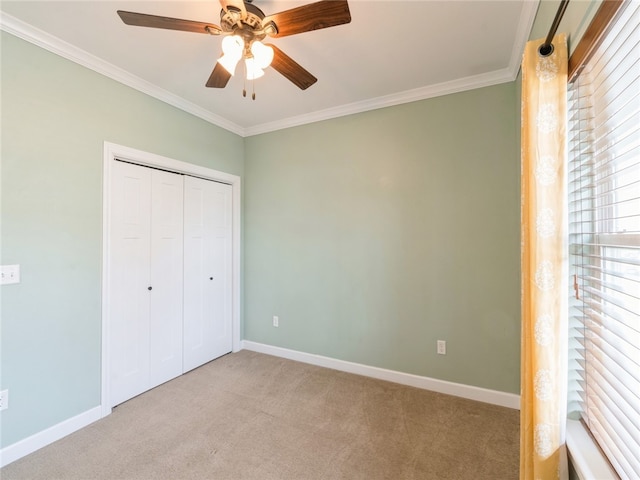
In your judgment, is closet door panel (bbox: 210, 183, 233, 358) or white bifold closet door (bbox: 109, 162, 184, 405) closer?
white bifold closet door (bbox: 109, 162, 184, 405)

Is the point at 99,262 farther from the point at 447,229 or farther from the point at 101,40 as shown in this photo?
the point at 447,229

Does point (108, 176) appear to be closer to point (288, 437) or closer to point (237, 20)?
point (237, 20)

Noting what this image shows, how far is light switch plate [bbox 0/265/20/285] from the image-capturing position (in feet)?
5.57

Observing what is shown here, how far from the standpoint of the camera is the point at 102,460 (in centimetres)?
173

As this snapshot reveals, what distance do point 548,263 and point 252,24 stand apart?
1720 mm

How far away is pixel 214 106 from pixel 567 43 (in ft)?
9.08

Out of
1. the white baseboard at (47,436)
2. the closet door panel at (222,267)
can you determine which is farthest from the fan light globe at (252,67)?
the white baseboard at (47,436)

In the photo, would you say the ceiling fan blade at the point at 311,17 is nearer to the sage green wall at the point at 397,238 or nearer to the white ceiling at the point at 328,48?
the white ceiling at the point at 328,48

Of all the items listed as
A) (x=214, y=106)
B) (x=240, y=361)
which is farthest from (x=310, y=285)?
(x=214, y=106)

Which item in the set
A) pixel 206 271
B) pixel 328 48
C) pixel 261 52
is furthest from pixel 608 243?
pixel 206 271

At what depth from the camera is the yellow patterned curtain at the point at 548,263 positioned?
3.50 ft

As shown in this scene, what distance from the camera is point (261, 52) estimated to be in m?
1.44

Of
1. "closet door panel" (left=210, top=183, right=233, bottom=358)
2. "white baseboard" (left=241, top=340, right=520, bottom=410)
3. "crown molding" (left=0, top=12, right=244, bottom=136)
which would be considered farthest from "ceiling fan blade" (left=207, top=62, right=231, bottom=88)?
"white baseboard" (left=241, top=340, right=520, bottom=410)

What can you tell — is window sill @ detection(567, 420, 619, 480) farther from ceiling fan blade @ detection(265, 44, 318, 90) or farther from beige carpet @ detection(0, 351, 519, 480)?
ceiling fan blade @ detection(265, 44, 318, 90)
